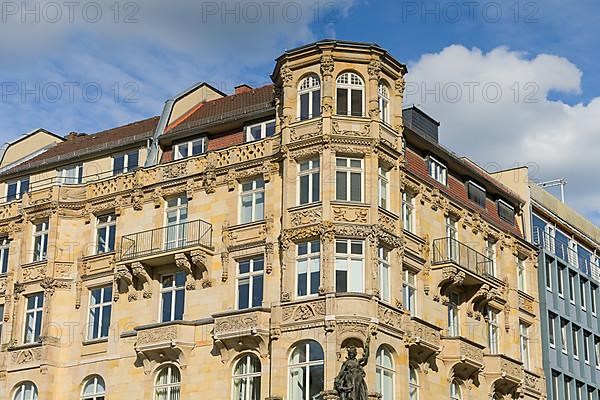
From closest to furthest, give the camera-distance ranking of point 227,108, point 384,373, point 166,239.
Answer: point 384,373 < point 166,239 < point 227,108

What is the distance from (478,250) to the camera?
53.6m

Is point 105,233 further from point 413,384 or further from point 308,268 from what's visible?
point 413,384

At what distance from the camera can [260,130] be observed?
162 ft

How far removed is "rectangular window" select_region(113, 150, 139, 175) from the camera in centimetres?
5312

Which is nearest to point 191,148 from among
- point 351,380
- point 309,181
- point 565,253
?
point 309,181

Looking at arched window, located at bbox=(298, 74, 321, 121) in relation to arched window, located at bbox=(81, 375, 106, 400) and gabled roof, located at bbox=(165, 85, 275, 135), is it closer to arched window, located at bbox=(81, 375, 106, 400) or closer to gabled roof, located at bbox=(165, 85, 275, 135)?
gabled roof, located at bbox=(165, 85, 275, 135)

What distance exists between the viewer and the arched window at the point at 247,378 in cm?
4500

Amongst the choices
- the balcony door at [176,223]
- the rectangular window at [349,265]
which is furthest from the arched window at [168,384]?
the rectangular window at [349,265]

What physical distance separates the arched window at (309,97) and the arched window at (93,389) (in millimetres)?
13783

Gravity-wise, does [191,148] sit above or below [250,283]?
above

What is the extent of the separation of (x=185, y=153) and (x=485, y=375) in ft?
52.6

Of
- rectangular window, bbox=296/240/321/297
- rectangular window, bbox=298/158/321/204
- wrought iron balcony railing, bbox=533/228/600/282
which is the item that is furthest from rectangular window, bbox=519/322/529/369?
rectangular window, bbox=298/158/321/204

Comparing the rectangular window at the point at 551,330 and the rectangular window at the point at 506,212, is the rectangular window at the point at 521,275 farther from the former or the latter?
the rectangular window at the point at 551,330

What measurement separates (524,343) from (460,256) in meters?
6.95
